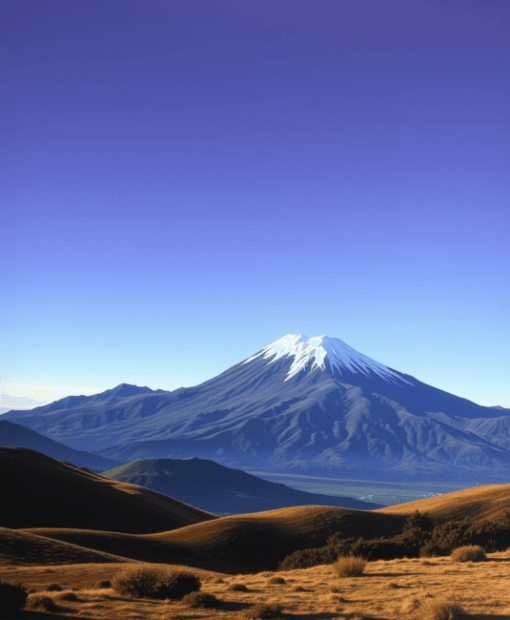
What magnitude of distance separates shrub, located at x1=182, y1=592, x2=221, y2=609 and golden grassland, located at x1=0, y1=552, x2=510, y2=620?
238mm

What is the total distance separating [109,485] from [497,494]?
4931cm

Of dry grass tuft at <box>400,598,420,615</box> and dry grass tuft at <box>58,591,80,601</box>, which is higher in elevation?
dry grass tuft at <box>400,598,420,615</box>

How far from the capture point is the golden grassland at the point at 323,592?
18094 mm

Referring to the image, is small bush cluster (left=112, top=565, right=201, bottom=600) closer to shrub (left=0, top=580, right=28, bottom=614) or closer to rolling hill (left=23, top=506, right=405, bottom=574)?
A: shrub (left=0, top=580, right=28, bottom=614)

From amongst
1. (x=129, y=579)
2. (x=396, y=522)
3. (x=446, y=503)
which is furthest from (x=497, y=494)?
(x=129, y=579)

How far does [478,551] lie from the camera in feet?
99.3

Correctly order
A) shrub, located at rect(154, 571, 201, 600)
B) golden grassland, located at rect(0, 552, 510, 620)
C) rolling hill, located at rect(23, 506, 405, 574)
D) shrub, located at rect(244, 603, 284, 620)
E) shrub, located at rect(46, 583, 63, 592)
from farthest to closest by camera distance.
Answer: rolling hill, located at rect(23, 506, 405, 574), shrub, located at rect(46, 583, 63, 592), shrub, located at rect(154, 571, 201, 600), golden grassland, located at rect(0, 552, 510, 620), shrub, located at rect(244, 603, 284, 620)

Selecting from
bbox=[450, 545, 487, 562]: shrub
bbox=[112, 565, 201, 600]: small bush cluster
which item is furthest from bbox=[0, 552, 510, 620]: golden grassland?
bbox=[112, 565, 201, 600]: small bush cluster

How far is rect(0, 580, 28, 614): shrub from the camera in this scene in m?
17.0

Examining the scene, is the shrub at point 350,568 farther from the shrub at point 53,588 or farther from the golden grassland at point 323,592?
the shrub at point 53,588

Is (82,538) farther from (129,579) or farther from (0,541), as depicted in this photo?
(129,579)

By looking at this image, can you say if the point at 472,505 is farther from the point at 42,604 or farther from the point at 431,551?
the point at 42,604

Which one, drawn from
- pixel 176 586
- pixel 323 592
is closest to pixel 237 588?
pixel 323 592

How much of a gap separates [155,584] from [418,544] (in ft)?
73.5
